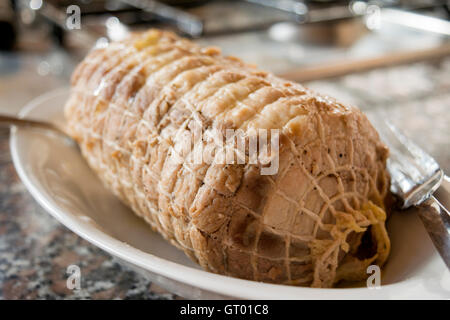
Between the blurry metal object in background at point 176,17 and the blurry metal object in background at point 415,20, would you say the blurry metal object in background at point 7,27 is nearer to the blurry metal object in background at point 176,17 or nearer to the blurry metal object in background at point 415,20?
the blurry metal object in background at point 176,17

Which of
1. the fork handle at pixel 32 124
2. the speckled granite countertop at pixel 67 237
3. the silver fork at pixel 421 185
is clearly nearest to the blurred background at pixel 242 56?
the speckled granite countertop at pixel 67 237

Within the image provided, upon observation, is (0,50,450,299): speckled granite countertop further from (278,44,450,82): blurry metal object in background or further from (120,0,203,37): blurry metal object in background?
(120,0,203,37): blurry metal object in background

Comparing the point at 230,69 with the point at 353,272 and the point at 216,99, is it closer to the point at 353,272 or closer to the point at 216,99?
the point at 216,99

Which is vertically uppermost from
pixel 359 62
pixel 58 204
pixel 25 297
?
pixel 359 62

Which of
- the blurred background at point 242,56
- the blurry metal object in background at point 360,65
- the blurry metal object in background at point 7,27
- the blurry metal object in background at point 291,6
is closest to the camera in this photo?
the blurred background at point 242,56

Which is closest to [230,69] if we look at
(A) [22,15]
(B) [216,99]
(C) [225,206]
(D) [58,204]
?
(B) [216,99]

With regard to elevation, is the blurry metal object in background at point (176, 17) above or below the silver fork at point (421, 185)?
above

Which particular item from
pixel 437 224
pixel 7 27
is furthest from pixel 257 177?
pixel 7 27
